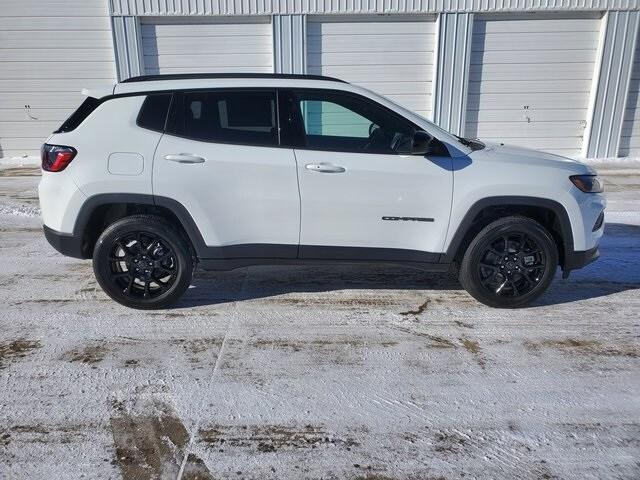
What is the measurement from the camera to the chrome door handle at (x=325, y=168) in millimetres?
3742

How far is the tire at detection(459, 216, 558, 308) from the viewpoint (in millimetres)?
3898

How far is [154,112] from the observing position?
12.4 feet

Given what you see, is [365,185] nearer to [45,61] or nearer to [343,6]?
[343,6]

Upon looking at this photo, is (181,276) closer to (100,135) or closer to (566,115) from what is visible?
(100,135)

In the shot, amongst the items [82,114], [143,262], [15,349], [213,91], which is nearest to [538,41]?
[213,91]

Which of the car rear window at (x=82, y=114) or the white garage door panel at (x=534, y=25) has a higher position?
the white garage door panel at (x=534, y=25)

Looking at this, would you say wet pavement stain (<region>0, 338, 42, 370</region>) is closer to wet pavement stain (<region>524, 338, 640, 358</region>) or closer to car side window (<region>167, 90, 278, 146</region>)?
car side window (<region>167, 90, 278, 146</region>)

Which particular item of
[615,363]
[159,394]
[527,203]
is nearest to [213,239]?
[159,394]

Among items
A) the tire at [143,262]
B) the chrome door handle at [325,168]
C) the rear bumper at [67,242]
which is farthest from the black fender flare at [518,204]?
the rear bumper at [67,242]

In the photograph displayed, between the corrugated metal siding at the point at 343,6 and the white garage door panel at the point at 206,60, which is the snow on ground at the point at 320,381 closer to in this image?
the white garage door panel at the point at 206,60

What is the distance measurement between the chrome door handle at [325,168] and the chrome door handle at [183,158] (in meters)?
0.82

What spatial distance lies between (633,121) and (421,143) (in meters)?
10.5

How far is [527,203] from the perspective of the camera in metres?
3.84

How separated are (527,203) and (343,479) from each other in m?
2.55
